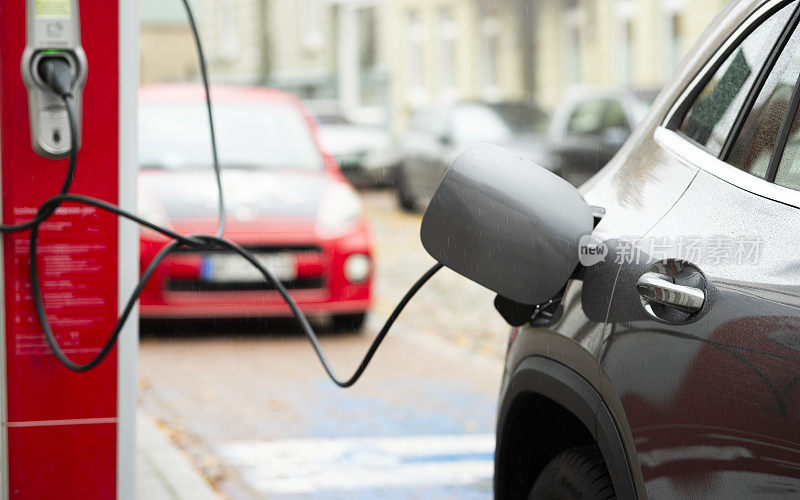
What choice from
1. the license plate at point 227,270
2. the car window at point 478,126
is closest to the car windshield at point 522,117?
the car window at point 478,126

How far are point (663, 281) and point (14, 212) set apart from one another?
2.00 meters

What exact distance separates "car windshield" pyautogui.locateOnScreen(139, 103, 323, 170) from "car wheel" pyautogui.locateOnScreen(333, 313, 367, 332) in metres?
1.09

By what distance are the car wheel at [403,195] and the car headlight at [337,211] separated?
424 inches

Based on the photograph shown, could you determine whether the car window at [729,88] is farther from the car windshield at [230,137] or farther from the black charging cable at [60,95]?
the car windshield at [230,137]

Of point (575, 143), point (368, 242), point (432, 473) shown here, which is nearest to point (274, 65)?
point (575, 143)

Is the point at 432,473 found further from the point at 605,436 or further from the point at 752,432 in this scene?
the point at 752,432

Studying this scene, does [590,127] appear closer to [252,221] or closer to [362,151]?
[252,221]

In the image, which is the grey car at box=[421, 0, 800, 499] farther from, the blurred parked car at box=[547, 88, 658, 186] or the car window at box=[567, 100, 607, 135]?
the car window at box=[567, 100, 607, 135]

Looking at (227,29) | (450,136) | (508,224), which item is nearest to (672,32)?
(450,136)

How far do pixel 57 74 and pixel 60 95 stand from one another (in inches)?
2.4

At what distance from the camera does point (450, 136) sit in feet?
59.6

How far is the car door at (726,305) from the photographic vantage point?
192 centimetres

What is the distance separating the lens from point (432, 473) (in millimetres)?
5316

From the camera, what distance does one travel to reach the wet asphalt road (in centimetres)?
527
